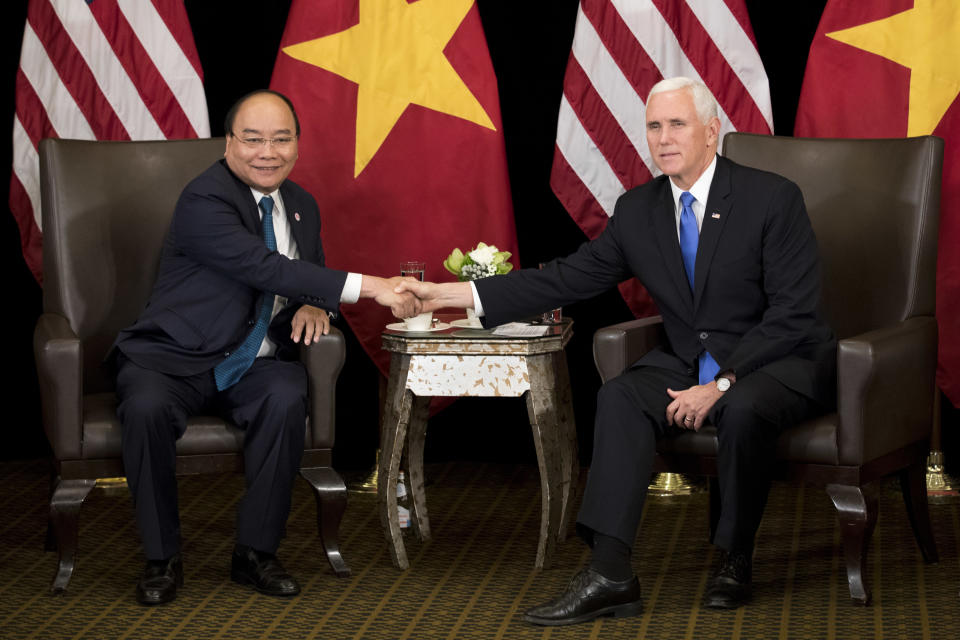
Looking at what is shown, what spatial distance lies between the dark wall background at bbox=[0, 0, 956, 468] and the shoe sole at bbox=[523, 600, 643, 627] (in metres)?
1.70

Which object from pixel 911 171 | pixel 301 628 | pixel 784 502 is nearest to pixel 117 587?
pixel 301 628

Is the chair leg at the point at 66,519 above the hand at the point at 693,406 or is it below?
below

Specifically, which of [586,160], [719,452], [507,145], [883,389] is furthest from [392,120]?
[883,389]

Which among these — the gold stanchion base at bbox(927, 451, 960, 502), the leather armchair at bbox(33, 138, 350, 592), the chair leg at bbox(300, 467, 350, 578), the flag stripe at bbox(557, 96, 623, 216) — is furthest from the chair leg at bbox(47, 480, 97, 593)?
the gold stanchion base at bbox(927, 451, 960, 502)

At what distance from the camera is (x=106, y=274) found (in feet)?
11.9

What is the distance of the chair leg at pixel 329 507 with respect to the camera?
131 inches

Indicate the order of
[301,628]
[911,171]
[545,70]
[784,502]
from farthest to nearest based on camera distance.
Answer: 1. [545,70]
2. [784,502]
3. [911,171]
4. [301,628]

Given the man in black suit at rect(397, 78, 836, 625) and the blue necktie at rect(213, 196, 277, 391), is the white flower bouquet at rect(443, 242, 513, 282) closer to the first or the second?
the man in black suit at rect(397, 78, 836, 625)

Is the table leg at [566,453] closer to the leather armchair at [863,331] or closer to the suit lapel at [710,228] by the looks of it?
the leather armchair at [863,331]

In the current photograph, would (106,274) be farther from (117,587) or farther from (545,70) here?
(545,70)

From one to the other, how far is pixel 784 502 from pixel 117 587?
2.09 meters

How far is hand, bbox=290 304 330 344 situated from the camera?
3342 millimetres

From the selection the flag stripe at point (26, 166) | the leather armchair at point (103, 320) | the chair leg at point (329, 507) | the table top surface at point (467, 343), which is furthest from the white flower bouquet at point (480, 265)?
the flag stripe at point (26, 166)

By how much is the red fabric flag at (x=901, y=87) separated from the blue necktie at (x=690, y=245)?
96cm
